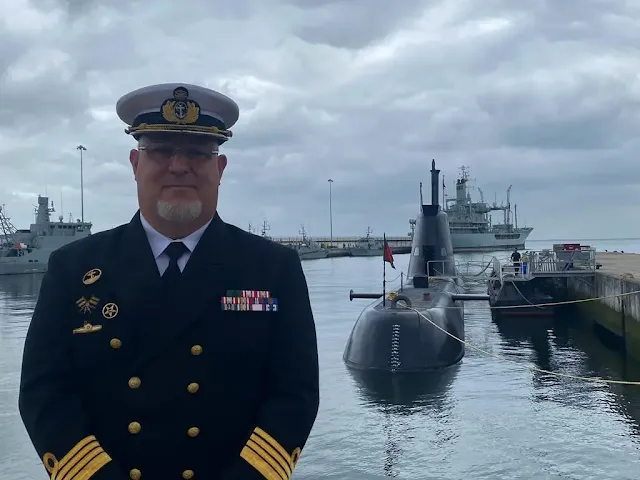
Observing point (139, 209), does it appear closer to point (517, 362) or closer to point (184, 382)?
point (184, 382)

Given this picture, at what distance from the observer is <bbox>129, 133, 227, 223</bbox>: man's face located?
308 cm

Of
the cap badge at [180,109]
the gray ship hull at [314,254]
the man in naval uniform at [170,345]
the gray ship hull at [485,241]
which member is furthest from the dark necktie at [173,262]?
the gray ship hull at [314,254]

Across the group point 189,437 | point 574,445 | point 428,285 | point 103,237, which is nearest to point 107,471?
point 189,437

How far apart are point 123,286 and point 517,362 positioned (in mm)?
20069

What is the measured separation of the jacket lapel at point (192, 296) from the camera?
3.03 meters

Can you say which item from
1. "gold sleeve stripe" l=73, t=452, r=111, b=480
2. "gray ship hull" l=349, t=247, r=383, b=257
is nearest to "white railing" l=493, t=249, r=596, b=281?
"gold sleeve stripe" l=73, t=452, r=111, b=480

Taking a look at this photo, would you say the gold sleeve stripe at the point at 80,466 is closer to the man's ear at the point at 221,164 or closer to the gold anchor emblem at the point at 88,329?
the gold anchor emblem at the point at 88,329

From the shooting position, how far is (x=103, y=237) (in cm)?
343

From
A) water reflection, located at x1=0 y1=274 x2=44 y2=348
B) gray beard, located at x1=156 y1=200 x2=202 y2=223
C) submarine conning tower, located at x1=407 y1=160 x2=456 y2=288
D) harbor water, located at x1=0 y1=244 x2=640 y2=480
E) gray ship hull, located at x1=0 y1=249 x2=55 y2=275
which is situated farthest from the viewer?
gray ship hull, located at x1=0 y1=249 x2=55 y2=275

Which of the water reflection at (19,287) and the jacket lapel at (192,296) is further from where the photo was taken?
the water reflection at (19,287)

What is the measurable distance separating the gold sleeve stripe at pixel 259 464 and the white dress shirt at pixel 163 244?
0.95 m

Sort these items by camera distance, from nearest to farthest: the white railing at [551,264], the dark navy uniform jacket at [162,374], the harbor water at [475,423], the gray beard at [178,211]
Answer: the dark navy uniform jacket at [162,374], the gray beard at [178,211], the harbor water at [475,423], the white railing at [551,264]

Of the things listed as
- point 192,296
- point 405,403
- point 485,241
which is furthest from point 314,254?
point 192,296

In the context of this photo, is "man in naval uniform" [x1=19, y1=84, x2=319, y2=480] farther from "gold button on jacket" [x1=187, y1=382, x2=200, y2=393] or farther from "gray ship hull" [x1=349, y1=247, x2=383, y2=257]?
"gray ship hull" [x1=349, y1=247, x2=383, y2=257]
